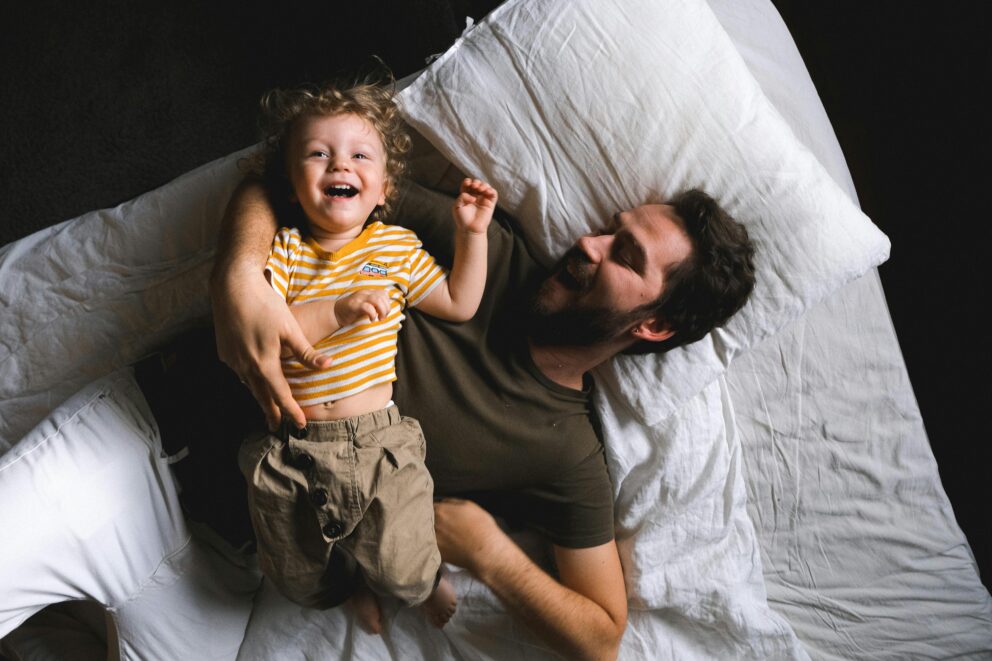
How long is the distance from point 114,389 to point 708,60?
1180mm

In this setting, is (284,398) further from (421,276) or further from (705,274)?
(705,274)

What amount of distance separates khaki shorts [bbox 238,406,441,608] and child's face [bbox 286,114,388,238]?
1.06 feet

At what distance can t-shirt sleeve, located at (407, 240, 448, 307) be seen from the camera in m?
1.15

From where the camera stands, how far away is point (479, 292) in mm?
1146

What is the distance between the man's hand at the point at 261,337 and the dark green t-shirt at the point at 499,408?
218 millimetres

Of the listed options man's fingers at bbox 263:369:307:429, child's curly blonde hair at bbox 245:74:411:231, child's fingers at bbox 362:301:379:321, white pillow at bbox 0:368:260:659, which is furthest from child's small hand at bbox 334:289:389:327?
white pillow at bbox 0:368:260:659

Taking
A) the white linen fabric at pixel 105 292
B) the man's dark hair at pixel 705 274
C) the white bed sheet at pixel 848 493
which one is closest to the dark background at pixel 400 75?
the white bed sheet at pixel 848 493

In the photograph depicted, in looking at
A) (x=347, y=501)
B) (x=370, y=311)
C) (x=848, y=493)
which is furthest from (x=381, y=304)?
(x=848, y=493)

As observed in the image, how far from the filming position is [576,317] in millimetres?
1160

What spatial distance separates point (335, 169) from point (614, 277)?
1.58 ft

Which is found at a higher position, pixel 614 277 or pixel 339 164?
pixel 339 164

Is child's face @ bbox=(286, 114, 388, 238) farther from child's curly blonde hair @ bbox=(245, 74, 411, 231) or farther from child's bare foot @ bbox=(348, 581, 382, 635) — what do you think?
child's bare foot @ bbox=(348, 581, 382, 635)

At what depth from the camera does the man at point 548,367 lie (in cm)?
115

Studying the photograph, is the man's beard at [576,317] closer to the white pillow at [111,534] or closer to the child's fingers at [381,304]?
the child's fingers at [381,304]
